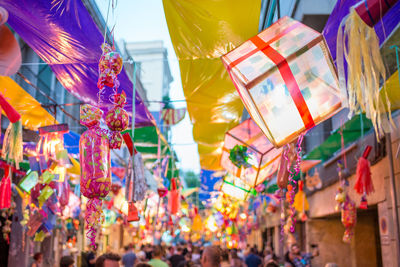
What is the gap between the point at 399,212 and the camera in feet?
20.5

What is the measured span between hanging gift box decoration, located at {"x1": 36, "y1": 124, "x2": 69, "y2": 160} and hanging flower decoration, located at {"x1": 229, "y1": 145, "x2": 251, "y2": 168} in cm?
280

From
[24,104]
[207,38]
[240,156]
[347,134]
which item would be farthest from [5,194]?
[347,134]

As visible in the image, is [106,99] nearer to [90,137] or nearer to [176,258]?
[90,137]

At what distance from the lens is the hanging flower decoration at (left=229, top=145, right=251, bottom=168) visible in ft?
20.4

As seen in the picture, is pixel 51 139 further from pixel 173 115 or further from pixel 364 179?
pixel 364 179

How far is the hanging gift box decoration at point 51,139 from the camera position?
663 cm

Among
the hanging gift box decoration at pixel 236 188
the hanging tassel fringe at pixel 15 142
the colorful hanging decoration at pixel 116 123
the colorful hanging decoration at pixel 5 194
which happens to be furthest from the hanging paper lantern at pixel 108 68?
the hanging gift box decoration at pixel 236 188

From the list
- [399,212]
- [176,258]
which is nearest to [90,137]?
[399,212]

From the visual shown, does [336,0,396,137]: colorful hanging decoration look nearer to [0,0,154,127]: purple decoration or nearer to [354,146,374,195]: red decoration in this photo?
[0,0,154,127]: purple decoration

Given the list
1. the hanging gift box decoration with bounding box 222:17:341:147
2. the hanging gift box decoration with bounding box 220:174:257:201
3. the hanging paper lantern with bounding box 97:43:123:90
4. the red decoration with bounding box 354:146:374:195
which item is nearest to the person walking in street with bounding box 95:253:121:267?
the hanging paper lantern with bounding box 97:43:123:90

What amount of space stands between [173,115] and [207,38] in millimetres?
6229

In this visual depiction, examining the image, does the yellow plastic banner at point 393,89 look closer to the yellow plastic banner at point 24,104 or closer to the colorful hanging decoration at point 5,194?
the yellow plastic banner at point 24,104

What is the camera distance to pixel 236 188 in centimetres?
745

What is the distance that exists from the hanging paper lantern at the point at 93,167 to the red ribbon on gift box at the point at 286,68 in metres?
1.20
